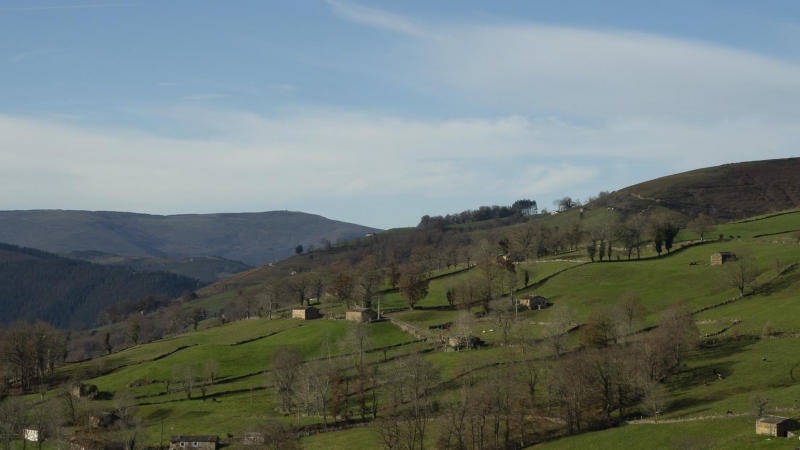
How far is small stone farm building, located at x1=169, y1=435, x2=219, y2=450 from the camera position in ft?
303

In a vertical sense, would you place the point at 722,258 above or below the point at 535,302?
above

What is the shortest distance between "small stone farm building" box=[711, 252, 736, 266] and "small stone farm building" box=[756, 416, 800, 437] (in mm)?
83648

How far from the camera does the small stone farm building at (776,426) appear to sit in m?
63.6

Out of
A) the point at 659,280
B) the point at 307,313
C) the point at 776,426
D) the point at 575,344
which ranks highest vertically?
the point at 659,280

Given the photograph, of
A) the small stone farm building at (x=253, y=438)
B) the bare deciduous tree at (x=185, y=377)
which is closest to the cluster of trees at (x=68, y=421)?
the bare deciduous tree at (x=185, y=377)

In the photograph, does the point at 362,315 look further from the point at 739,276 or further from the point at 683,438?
the point at 683,438

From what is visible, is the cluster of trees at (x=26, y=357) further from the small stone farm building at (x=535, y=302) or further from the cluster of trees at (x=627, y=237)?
the cluster of trees at (x=627, y=237)

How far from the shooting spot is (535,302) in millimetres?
138875

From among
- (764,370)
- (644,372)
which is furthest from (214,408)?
(764,370)

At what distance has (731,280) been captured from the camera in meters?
125

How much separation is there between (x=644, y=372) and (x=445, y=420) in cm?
2315

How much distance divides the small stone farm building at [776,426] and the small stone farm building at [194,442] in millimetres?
59343

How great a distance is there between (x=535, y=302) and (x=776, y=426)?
75526 mm

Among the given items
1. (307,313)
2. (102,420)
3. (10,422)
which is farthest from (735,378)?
(307,313)
